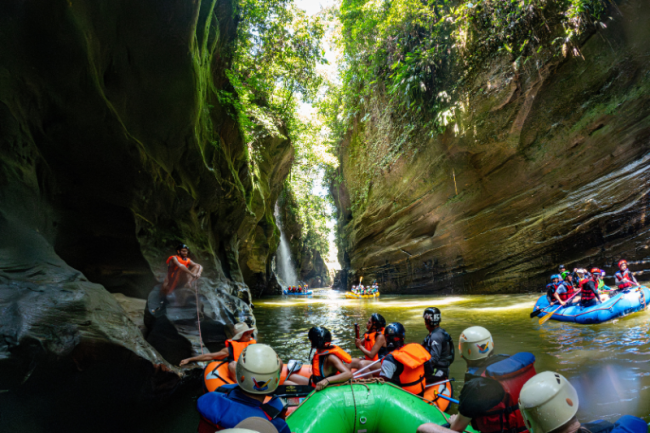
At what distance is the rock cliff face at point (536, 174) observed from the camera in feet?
36.8

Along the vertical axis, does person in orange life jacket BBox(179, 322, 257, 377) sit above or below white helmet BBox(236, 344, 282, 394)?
below

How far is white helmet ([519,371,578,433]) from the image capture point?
146 centimetres

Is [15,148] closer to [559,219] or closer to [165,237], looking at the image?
[165,237]

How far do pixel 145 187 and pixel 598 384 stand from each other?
838cm

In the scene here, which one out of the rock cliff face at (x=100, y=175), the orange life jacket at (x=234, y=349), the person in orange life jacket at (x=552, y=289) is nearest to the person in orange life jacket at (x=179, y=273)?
the rock cliff face at (x=100, y=175)

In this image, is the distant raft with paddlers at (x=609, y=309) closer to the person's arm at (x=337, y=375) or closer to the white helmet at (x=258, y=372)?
the person's arm at (x=337, y=375)

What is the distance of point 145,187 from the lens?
7383 mm

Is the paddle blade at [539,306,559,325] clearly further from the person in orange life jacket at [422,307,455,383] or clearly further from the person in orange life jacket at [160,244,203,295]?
the person in orange life jacket at [160,244,203,295]

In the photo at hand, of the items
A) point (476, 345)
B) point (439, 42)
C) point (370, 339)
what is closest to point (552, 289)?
point (370, 339)

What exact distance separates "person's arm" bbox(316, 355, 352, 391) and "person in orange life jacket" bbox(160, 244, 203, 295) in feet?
12.1

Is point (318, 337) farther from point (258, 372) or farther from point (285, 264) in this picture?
point (285, 264)

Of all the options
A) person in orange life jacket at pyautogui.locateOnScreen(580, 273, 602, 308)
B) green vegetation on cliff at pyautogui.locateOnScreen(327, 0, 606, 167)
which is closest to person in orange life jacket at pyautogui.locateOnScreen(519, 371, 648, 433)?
person in orange life jacket at pyautogui.locateOnScreen(580, 273, 602, 308)

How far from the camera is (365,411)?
295 cm

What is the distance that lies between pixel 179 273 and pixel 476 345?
532 cm
